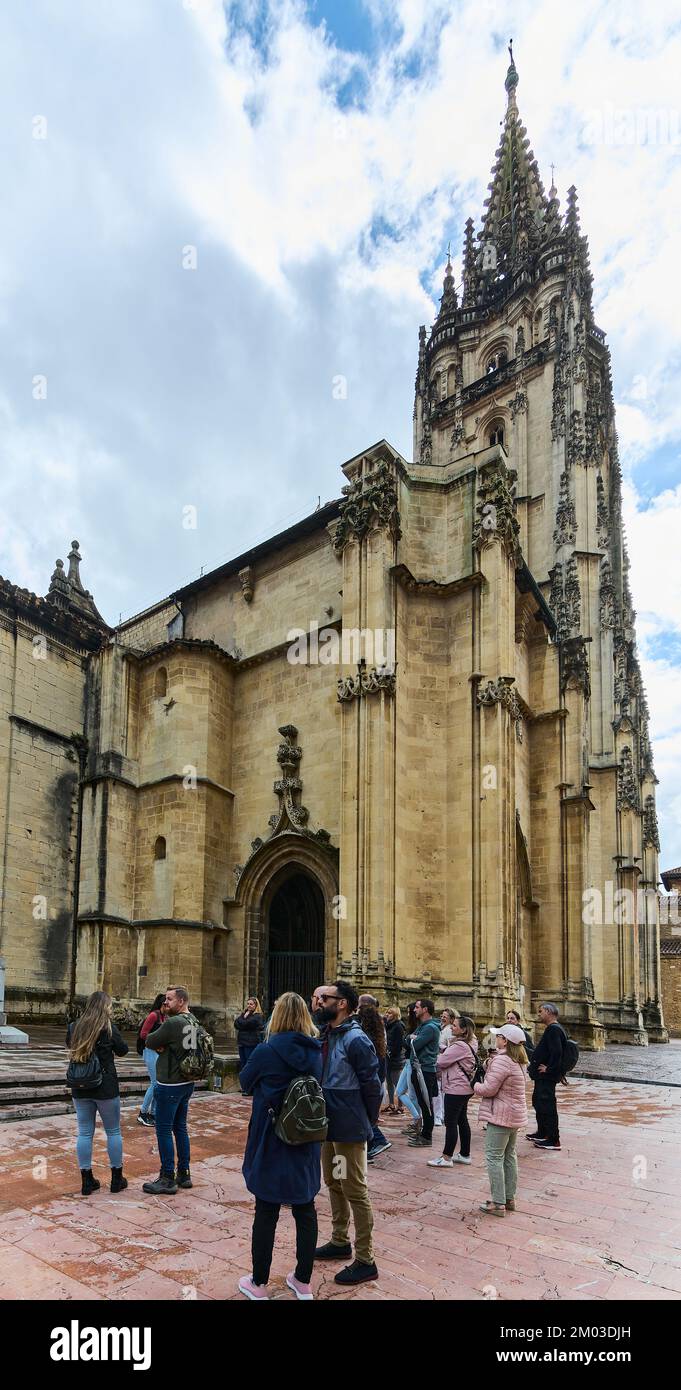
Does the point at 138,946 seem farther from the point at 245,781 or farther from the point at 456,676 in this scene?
the point at 456,676

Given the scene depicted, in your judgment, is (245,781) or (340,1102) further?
(245,781)

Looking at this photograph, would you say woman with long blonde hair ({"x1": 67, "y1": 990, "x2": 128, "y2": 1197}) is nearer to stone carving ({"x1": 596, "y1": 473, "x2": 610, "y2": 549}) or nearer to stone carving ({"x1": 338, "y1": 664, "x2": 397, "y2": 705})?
stone carving ({"x1": 338, "y1": 664, "x2": 397, "y2": 705})

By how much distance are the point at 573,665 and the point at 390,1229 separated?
68.2 ft

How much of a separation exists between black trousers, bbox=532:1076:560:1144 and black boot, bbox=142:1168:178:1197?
4.16 m

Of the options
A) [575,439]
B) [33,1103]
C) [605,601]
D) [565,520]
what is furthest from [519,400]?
[33,1103]

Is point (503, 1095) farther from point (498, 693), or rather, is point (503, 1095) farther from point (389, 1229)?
point (498, 693)

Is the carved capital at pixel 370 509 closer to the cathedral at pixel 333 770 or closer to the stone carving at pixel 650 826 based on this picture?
the cathedral at pixel 333 770

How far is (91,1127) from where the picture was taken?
6281 mm

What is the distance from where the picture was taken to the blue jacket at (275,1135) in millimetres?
4199

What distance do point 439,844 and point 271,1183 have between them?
12291 mm

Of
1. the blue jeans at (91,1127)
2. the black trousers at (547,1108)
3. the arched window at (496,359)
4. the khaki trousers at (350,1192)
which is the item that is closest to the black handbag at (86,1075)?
the blue jeans at (91,1127)

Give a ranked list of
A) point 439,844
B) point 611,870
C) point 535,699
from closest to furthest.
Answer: point 439,844, point 535,699, point 611,870

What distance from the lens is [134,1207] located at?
5.93 meters

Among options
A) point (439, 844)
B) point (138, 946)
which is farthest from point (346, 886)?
point (138, 946)
